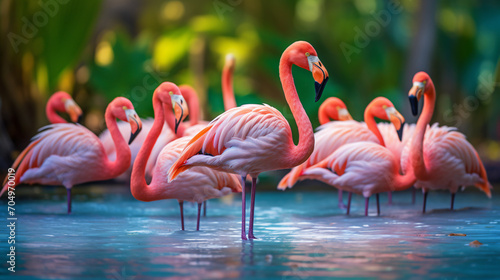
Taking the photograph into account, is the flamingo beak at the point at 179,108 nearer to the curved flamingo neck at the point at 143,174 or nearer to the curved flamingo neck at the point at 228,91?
the curved flamingo neck at the point at 143,174

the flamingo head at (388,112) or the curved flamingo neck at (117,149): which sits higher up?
the flamingo head at (388,112)

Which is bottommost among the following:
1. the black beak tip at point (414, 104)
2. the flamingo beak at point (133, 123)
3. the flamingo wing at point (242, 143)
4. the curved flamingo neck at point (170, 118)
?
A: the flamingo wing at point (242, 143)

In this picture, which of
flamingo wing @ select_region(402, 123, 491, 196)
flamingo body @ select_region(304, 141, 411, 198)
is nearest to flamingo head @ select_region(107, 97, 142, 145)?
flamingo body @ select_region(304, 141, 411, 198)

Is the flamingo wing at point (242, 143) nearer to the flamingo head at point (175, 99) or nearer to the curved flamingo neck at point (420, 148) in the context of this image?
the flamingo head at point (175, 99)

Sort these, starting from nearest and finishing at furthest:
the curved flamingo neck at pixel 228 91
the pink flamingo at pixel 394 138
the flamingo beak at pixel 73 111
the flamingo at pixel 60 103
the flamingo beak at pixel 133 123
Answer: the flamingo beak at pixel 133 123 → the pink flamingo at pixel 394 138 → the flamingo beak at pixel 73 111 → the flamingo at pixel 60 103 → the curved flamingo neck at pixel 228 91

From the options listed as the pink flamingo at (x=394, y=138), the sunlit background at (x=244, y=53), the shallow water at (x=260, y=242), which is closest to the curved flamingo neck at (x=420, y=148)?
the shallow water at (x=260, y=242)

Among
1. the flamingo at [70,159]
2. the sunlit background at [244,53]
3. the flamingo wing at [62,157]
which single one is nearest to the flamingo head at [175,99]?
the flamingo at [70,159]

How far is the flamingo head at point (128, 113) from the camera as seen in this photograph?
19.2 ft

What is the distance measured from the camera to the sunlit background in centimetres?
1077

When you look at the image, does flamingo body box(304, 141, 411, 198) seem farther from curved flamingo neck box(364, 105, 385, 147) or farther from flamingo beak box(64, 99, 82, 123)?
flamingo beak box(64, 99, 82, 123)

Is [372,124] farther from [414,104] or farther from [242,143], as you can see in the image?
[242,143]

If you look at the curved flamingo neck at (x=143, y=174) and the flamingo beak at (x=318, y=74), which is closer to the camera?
the flamingo beak at (x=318, y=74)

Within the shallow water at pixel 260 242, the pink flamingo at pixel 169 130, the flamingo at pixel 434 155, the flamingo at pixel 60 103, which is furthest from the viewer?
the flamingo at pixel 60 103

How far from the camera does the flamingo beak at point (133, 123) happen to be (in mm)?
5836
